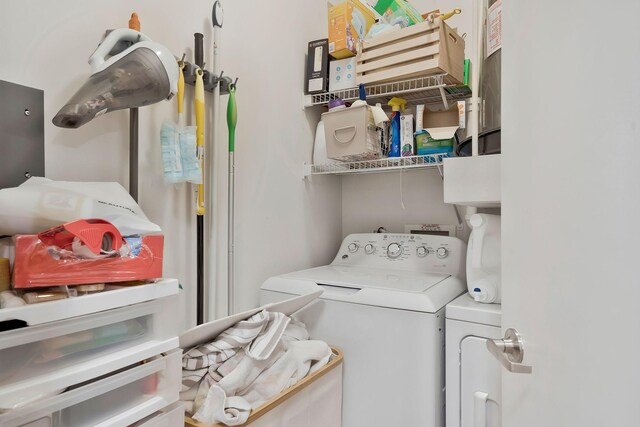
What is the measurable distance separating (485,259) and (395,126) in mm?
761

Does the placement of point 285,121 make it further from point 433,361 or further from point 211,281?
point 433,361

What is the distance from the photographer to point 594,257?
0.46m

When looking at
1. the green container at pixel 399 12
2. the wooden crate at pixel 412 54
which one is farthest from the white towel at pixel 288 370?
the green container at pixel 399 12

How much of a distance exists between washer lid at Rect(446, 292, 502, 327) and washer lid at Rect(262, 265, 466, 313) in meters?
0.04

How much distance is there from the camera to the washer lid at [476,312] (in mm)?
1110

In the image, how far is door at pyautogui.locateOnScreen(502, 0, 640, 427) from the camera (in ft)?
1.37

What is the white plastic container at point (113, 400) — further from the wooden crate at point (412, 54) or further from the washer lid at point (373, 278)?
the wooden crate at point (412, 54)

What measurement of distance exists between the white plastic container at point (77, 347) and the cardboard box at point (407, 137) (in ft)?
4.05

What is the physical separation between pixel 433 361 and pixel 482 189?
0.56m

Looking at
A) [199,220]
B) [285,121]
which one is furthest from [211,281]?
[285,121]

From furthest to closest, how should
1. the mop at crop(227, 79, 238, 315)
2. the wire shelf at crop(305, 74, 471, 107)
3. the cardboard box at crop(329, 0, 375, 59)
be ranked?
1. the cardboard box at crop(329, 0, 375, 59)
2. the wire shelf at crop(305, 74, 471, 107)
3. the mop at crop(227, 79, 238, 315)

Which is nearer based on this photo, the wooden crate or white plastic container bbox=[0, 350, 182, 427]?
white plastic container bbox=[0, 350, 182, 427]

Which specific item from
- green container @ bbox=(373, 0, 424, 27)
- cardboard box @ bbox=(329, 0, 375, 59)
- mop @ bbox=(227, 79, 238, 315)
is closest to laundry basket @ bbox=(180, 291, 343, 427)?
mop @ bbox=(227, 79, 238, 315)

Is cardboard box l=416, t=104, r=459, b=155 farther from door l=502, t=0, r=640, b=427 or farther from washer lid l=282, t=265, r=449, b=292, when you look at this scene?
door l=502, t=0, r=640, b=427
